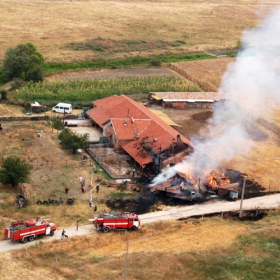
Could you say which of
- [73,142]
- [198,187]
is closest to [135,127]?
[73,142]

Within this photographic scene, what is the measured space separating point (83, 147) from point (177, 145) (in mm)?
9202

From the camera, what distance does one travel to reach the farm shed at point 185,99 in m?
72.3

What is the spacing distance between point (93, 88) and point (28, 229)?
41124mm

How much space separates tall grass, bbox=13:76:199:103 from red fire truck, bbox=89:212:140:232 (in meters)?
34.3

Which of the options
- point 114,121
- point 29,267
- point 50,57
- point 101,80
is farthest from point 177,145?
point 50,57

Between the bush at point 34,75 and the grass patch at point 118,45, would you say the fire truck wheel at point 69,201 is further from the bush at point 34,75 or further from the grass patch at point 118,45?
the grass patch at point 118,45

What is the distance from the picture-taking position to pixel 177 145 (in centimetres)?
5128

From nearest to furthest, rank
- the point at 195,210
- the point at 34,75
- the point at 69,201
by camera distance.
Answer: the point at 69,201
the point at 195,210
the point at 34,75

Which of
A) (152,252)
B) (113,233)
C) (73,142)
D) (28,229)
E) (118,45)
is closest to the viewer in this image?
(152,252)

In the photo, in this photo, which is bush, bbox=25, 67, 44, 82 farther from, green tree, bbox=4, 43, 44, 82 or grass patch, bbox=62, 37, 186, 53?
grass patch, bbox=62, 37, 186, 53

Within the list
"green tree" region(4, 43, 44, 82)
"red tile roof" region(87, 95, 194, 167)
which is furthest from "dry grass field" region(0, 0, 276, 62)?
"red tile roof" region(87, 95, 194, 167)

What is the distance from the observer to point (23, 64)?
7825 centimetres

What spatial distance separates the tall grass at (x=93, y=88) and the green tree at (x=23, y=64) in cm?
223

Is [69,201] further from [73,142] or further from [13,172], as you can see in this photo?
[73,142]
